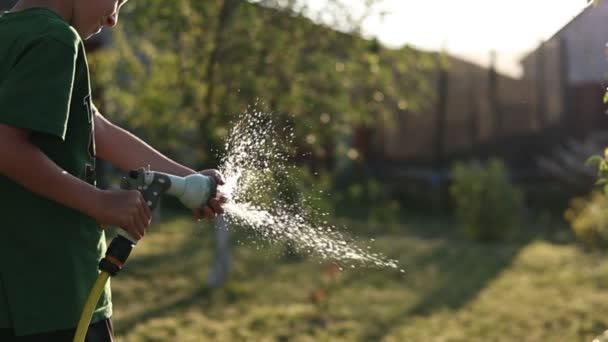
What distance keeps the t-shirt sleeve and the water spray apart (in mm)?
267

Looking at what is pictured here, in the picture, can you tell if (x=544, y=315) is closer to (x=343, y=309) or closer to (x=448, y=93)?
(x=343, y=309)

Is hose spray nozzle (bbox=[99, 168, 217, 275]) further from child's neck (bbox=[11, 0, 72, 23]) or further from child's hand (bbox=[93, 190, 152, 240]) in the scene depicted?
child's neck (bbox=[11, 0, 72, 23])

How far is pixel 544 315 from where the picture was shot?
567 cm

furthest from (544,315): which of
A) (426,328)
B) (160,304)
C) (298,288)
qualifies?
(160,304)

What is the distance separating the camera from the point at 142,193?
6.74 ft

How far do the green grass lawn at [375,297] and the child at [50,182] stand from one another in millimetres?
2364

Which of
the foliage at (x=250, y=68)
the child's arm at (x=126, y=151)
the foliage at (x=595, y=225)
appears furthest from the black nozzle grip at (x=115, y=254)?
the foliage at (x=595, y=225)

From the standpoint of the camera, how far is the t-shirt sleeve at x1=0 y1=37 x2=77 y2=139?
1802 millimetres

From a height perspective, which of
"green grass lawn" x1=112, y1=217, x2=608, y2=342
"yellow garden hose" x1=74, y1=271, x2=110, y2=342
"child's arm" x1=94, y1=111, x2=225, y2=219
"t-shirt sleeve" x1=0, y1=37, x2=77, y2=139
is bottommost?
"green grass lawn" x1=112, y1=217, x2=608, y2=342

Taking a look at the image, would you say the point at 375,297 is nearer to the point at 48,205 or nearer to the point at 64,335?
the point at 64,335

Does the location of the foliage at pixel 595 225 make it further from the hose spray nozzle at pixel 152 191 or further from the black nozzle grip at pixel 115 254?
the black nozzle grip at pixel 115 254

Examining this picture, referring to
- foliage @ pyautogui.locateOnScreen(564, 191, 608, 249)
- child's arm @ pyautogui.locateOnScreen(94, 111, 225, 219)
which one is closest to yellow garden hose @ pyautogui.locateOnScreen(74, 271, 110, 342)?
child's arm @ pyautogui.locateOnScreen(94, 111, 225, 219)

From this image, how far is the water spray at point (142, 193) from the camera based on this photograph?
2014 millimetres

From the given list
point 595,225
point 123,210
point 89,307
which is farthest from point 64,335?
point 595,225
